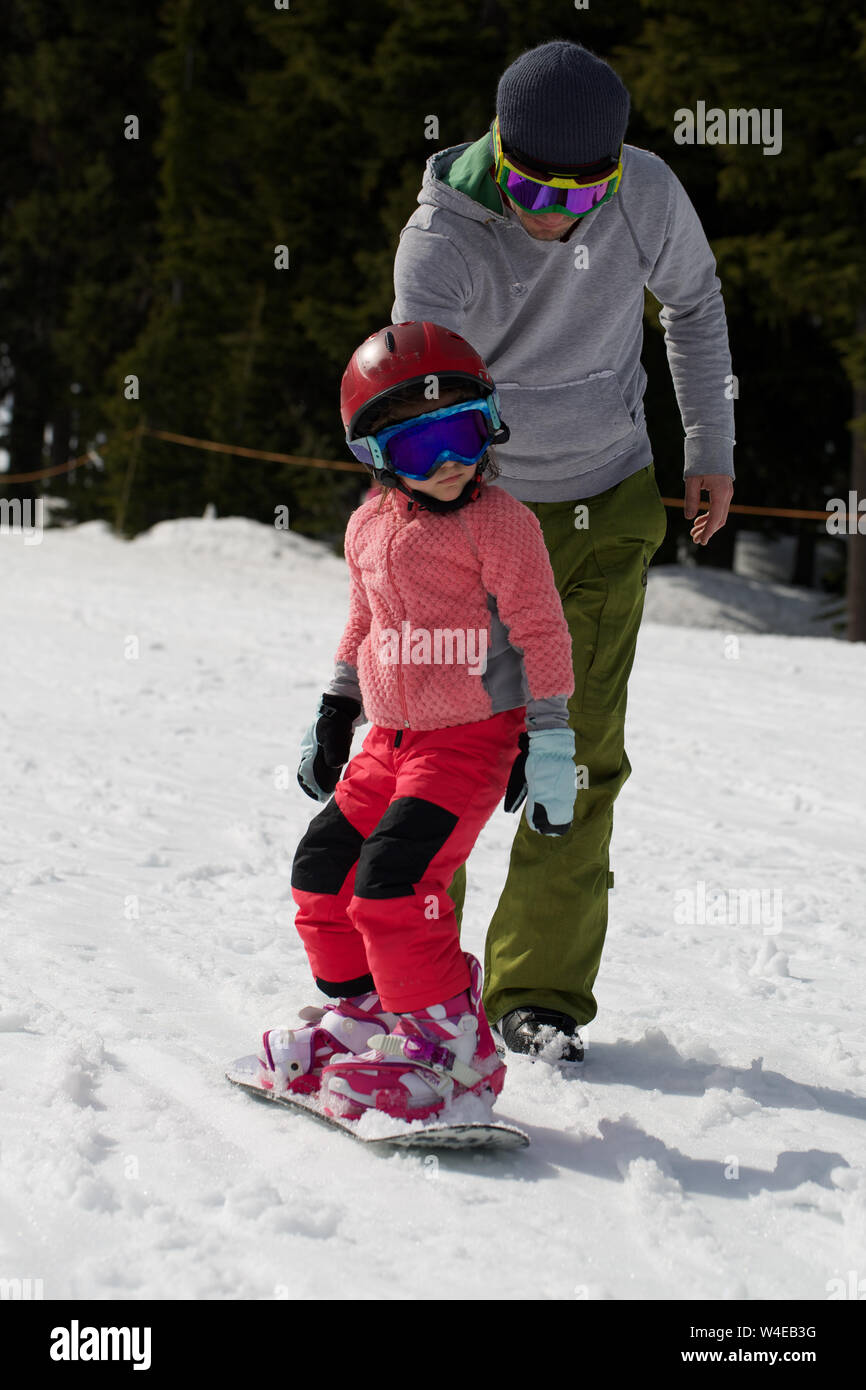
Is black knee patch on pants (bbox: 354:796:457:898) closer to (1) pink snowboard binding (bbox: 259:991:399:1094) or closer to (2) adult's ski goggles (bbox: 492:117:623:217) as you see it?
(1) pink snowboard binding (bbox: 259:991:399:1094)

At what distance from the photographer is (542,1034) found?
3.10 meters

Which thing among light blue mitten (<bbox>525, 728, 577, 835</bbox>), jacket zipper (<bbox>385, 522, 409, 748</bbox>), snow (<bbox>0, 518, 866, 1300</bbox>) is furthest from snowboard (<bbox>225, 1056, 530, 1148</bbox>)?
jacket zipper (<bbox>385, 522, 409, 748</bbox>)

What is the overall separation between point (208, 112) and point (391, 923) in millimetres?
22245

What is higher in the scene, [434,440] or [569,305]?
[569,305]

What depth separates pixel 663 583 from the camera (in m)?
17.9

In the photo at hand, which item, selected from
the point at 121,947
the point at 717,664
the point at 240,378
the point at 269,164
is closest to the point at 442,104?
the point at 269,164

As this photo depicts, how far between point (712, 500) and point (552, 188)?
85 cm

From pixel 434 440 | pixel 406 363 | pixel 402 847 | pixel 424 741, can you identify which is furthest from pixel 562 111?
pixel 402 847

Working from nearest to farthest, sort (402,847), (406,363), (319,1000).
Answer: (402,847) < (406,363) < (319,1000)

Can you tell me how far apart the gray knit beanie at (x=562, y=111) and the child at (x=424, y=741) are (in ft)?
1.42

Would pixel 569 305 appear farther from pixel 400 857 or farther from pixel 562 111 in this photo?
pixel 400 857

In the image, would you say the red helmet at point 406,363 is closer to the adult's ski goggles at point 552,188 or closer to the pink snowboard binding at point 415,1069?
the adult's ski goggles at point 552,188

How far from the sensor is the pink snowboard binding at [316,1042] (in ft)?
9.04

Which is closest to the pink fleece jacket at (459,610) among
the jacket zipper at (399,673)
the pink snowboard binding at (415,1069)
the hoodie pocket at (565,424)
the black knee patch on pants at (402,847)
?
the jacket zipper at (399,673)
